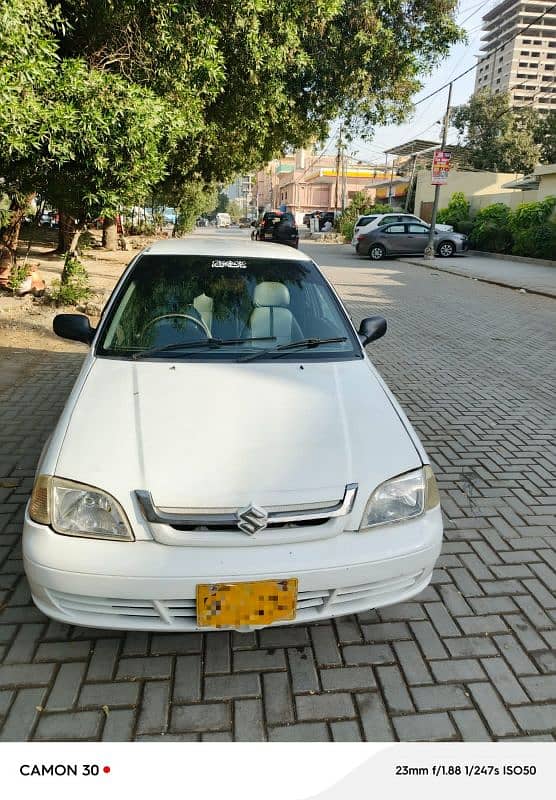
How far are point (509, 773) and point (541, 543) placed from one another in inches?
63.2

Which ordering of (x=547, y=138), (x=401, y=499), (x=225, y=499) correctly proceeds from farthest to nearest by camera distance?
(x=547, y=138)
(x=401, y=499)
(x=225, y=499)

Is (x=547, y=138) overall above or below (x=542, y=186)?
above

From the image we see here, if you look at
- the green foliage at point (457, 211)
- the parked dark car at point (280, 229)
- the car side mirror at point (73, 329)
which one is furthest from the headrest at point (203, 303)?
the green foliage at point (457, 211)

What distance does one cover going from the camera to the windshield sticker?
3553mm

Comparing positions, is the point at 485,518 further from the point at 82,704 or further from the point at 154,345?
the point at 82,704

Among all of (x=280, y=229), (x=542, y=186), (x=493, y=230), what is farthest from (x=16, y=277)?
(x=542, y=186)

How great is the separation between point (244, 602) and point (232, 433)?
0.71 meters

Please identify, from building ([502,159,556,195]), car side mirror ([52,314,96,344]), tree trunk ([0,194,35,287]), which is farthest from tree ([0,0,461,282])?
building ([502,159,556,195])

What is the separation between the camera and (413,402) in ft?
18.6

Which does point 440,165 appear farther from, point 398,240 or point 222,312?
point 222,312

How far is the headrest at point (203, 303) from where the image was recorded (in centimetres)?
332

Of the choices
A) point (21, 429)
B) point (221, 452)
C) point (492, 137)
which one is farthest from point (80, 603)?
point (492, 137)

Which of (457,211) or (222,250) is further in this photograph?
(457,211)

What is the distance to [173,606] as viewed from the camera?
2021mm
